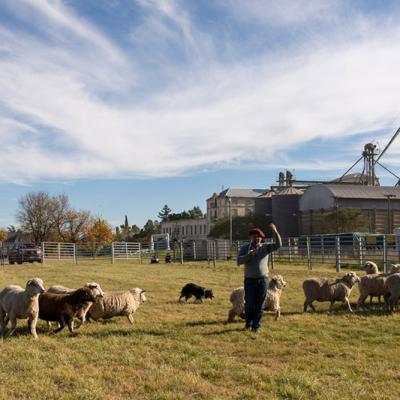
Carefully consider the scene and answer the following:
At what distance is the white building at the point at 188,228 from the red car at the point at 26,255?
268 feet

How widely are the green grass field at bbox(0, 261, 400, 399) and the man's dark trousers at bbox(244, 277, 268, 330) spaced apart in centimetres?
30

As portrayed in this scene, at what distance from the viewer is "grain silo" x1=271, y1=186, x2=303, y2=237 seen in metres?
84.9

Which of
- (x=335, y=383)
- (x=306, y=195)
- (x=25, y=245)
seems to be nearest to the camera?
(x=335, y=383)

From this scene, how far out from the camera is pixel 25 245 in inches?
1458

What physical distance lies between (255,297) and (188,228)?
118m

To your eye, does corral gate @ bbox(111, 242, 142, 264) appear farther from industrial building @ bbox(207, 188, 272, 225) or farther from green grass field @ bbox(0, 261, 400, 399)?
industrial building @ bbox(207, 188, 272, 225)

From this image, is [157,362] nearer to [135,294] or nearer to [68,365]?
[68,365]

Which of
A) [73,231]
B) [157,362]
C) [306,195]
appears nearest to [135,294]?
[157,362]

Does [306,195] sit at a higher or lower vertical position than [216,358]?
higher

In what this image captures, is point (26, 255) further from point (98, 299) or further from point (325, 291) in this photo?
point (325, 291)

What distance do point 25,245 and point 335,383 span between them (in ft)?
113

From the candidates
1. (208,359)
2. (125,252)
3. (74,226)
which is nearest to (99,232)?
(74,226)

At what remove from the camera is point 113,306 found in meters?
10.1

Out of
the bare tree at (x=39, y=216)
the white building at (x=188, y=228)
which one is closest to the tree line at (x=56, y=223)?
the bare tree at (x=39, y=216)
